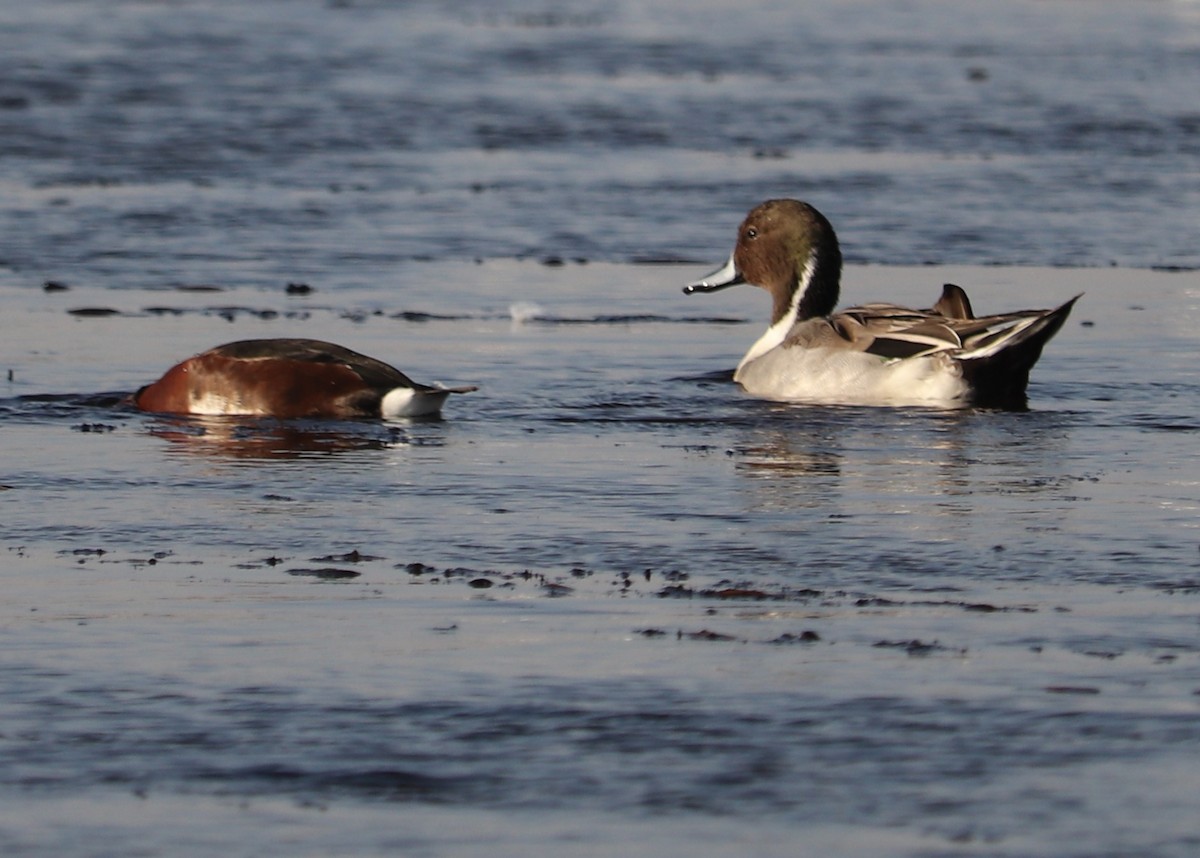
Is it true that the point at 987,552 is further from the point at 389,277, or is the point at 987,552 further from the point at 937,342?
the point at 389,277

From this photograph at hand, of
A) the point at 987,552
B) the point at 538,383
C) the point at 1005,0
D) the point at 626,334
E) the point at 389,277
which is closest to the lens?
the point at 987,552

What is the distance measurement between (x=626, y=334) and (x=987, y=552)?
18.9 ft

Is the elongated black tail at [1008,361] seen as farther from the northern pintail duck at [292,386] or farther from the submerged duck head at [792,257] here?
the northern pintail duck at [292,386]

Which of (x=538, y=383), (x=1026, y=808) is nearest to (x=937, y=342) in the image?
(x=538, y=383)

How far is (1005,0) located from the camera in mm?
40562

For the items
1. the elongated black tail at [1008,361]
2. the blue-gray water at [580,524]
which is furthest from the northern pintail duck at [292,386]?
the elongated black tail at [1008,361]

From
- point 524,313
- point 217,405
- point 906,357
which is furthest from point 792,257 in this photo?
point 217,405

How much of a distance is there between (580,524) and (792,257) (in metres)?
5.10

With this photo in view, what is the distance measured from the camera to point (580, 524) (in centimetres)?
862

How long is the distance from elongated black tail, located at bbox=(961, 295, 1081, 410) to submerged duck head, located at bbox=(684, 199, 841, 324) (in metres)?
1.82

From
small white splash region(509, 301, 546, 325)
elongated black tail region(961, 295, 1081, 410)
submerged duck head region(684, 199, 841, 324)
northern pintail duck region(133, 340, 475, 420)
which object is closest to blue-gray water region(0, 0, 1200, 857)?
small white splash region(509, 301, 546, 325)

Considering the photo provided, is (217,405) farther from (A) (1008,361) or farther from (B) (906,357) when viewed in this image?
(A) (1008,361)

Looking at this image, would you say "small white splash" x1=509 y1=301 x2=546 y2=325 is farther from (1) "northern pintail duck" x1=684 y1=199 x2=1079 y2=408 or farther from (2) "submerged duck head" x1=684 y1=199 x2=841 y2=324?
(1) "northern pintail duck" x1=684 y1=199 x2=1079 y2=408

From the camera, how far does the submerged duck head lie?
13.4m
